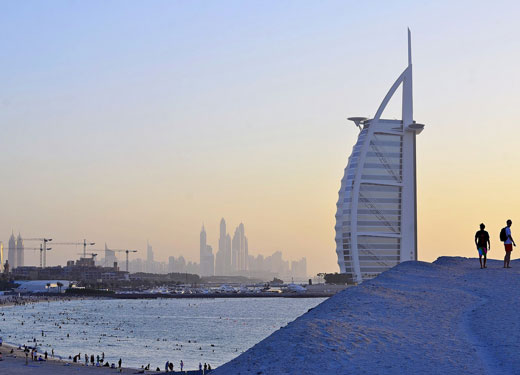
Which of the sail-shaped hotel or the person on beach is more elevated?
the sail-shaped hotel

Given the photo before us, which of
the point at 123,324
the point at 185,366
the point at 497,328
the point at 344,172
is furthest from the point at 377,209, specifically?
the point at 497,328

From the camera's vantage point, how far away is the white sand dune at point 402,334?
16906 millimetres

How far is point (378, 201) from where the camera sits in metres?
179

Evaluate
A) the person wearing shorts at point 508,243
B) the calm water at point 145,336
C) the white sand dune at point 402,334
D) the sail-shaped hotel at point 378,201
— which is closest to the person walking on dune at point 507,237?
the person wearing shorts at point 508,243

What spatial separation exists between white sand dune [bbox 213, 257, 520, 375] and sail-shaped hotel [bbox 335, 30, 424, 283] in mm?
150190

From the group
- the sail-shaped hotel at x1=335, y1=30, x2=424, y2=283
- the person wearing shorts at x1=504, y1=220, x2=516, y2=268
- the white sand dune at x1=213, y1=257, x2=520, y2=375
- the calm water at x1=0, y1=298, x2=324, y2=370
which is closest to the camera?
the white sand dune at x1=213, y1=257, x2=520, y2=375

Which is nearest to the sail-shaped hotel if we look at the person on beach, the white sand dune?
the person on beach

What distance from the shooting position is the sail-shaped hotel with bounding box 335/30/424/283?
176000mm

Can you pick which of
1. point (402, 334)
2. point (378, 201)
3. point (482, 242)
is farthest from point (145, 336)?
point (402, 334)

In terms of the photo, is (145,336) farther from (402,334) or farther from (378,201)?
(402,334)

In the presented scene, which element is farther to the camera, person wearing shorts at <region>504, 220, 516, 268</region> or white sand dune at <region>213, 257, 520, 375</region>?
person wearing shorts at <region>504, 220, 516, 268</region>

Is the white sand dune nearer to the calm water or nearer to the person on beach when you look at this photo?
the person on beach

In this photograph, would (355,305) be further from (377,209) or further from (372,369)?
(377,209)

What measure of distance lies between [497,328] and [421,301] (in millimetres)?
2960
